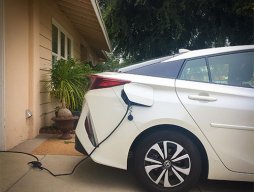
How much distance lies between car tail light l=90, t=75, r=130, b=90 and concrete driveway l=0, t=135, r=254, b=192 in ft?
3.69

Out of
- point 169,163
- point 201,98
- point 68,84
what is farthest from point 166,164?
point 68,84

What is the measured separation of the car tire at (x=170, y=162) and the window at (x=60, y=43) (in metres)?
5.85

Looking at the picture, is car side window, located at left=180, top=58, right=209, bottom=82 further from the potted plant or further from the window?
the window

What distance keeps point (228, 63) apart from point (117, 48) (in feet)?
36.0

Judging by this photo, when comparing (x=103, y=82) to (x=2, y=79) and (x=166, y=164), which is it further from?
(x=2, y=79)

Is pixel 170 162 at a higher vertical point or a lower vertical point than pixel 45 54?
lower

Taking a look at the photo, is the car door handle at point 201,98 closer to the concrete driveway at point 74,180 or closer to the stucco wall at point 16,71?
the concrete driveway at point 74,180

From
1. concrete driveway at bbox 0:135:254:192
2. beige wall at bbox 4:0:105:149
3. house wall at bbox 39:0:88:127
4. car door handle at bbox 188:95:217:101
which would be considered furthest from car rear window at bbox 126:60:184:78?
house wall at bbox 39:0:88:127

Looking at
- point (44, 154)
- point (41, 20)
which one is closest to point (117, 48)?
point (41, 20)

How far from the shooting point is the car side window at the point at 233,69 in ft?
13.5

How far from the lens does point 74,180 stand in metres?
4.38

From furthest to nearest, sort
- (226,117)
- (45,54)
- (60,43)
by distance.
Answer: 1. (60,43)
2. (45,54)
3. (226,117)

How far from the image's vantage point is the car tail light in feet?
13.5

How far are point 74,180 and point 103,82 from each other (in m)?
1.22
